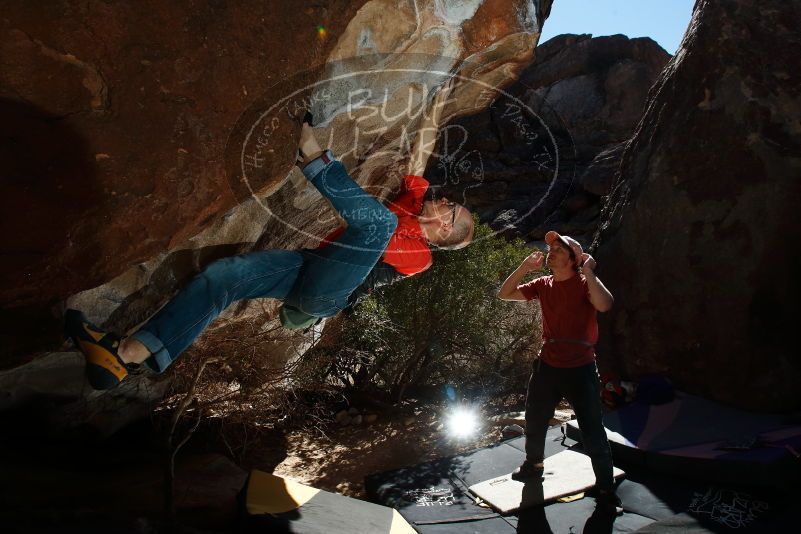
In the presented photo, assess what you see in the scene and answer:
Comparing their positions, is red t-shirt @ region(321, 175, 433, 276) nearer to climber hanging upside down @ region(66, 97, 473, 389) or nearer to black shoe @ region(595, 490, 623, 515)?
climber hanging upside down @ region(66, 97, 473, 389)

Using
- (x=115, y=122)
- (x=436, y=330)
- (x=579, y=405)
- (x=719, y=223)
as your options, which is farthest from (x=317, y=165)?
(x=436, y=330)

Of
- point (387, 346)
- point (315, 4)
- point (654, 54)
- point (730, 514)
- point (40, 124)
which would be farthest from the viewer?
point (654, 54)

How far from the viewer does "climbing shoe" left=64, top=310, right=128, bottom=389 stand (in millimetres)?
2381

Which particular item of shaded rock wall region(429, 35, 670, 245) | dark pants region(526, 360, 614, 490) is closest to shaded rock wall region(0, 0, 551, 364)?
dark pants region(526, 360, 614, 490)

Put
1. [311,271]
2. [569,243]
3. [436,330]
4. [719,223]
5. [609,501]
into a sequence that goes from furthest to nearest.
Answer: [436,330] → [719,223] → [609,501] → [569,243] → [311,271]

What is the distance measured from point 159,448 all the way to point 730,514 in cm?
430

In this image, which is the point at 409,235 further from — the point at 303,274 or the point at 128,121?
the point at 128,121

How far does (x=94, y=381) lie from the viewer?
7.84 feet

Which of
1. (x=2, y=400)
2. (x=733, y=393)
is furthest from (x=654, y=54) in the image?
(x=2, y=400)

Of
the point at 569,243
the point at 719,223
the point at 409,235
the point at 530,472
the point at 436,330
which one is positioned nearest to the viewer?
the point at 409,235

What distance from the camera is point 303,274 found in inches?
119

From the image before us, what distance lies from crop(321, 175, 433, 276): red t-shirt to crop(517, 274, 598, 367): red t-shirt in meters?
0.88

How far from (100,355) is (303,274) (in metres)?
1.03

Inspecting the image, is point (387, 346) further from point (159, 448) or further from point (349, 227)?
point (349, 227)
